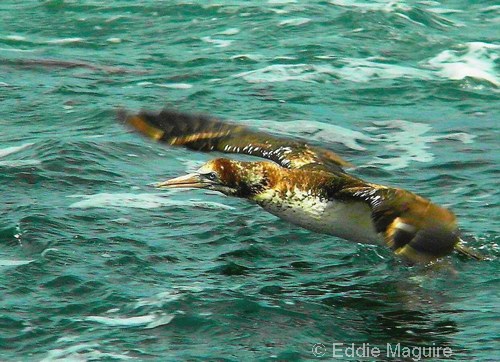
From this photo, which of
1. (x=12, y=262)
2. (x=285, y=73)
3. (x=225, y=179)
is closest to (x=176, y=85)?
(x=285, y=73)

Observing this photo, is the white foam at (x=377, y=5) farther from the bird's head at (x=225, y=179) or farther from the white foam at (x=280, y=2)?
the bird's head at (x=225, y=179)

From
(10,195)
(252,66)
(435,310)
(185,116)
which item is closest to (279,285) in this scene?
(435,310)

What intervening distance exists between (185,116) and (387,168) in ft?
10.6

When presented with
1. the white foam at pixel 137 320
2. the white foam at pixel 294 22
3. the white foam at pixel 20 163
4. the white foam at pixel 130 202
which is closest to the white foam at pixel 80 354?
the white foam at pixel 137 320

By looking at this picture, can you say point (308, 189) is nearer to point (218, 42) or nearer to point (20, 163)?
point (20, 163)

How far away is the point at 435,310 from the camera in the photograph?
1005cm

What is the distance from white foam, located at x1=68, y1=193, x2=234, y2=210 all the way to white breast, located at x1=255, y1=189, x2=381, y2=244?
86.7 inches

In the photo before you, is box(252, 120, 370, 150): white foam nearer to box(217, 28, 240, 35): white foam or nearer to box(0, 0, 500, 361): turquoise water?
box(0, 0, 500, 361): turquoise water

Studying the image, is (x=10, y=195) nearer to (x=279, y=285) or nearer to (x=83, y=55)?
(x=279, y=285)

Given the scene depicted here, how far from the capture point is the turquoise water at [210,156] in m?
9.73

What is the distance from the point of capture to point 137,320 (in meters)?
9.79

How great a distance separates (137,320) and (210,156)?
596cm

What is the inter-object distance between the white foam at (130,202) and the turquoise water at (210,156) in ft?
→ 0.13

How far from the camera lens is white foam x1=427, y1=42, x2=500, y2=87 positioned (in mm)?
18531
